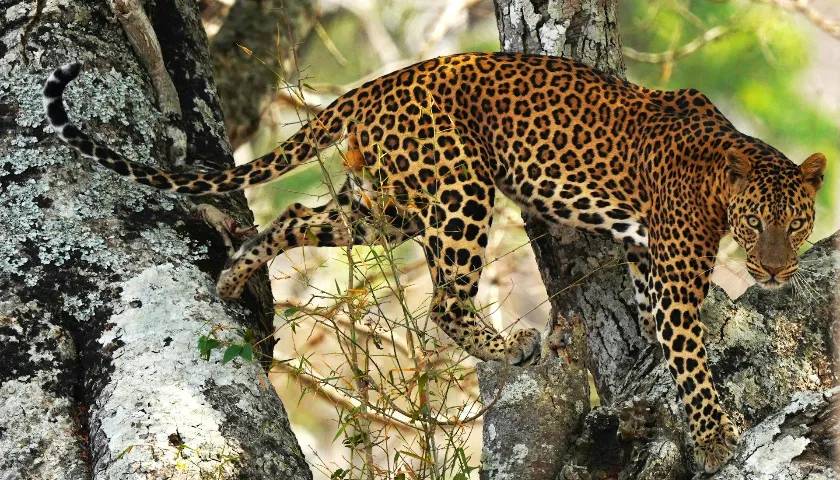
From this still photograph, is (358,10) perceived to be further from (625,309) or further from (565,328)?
(565,328)

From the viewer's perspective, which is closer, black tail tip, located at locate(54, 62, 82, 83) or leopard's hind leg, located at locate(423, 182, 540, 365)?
black tail tip, located at locate(54, 62, 82, 83)

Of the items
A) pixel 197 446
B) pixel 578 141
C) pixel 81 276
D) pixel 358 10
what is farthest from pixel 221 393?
pixel 358 10

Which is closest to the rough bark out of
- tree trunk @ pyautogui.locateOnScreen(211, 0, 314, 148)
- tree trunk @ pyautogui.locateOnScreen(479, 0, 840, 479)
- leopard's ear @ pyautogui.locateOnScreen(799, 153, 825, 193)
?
tree trunk @ pyautogui.locateOnScreen(479, 0, 840, 479)

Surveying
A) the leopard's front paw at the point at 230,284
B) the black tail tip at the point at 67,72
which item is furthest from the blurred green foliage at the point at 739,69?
the black tail tip at the point at 67,72

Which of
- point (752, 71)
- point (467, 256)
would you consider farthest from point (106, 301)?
point (752, 71)

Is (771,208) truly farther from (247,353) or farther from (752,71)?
(752,71)

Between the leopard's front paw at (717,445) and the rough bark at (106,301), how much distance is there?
5.95 ft

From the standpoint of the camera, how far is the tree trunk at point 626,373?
15.7 ft

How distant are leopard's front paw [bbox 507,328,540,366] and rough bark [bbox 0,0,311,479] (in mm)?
1373

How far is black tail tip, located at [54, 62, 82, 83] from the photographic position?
579 cm

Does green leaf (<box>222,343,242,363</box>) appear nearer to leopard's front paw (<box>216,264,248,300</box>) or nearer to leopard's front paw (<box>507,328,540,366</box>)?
leopard's front paw (<box>216,264,248,300</box>)

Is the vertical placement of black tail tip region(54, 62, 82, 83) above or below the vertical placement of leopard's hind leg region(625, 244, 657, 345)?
above

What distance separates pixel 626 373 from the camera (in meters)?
7.24

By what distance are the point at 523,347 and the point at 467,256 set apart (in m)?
0.61
